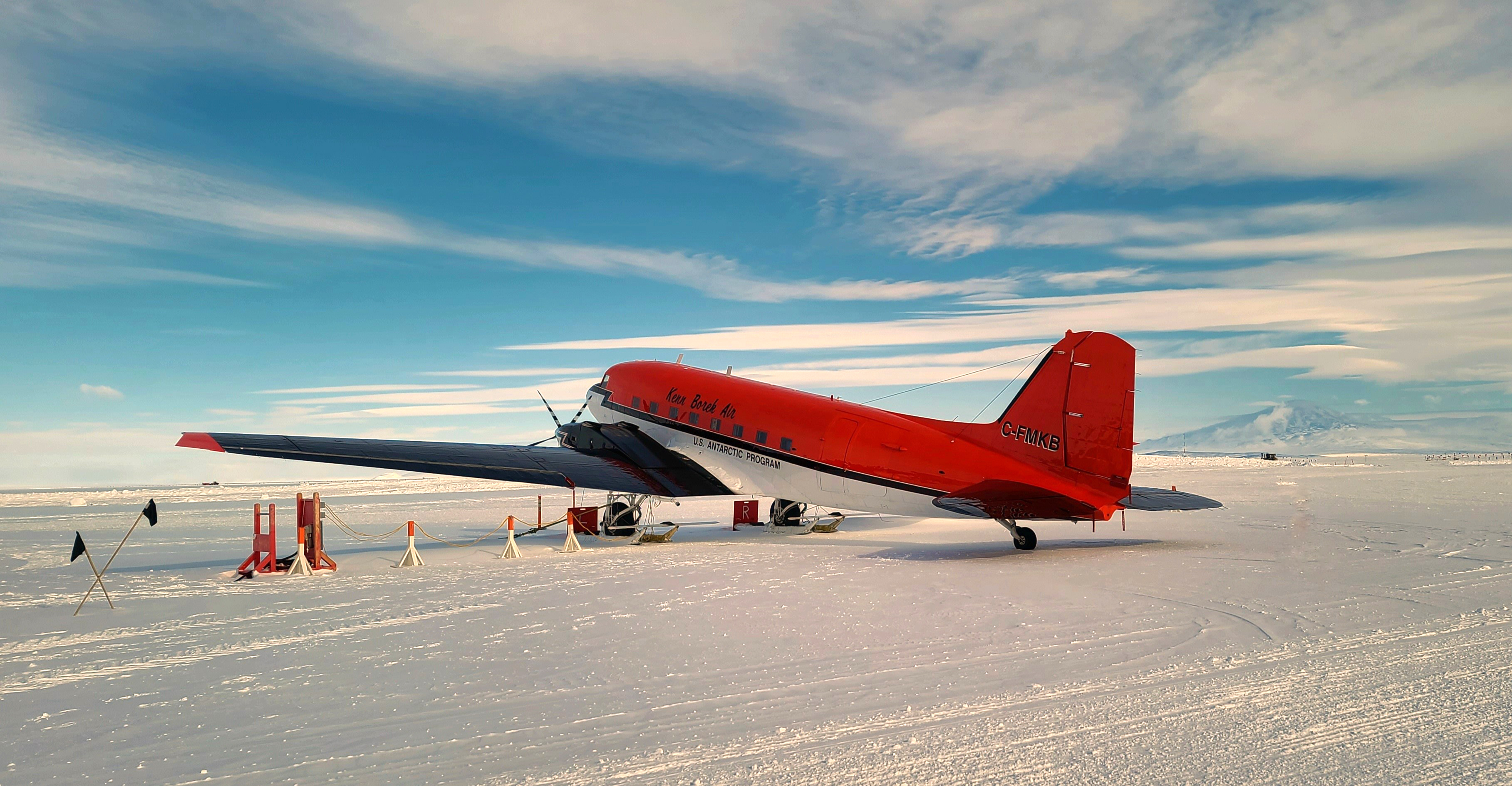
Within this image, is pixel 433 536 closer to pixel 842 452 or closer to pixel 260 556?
pixel 260 556

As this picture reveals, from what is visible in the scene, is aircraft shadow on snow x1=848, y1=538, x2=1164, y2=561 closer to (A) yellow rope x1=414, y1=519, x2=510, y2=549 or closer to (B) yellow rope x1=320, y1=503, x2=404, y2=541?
(A) yellow rope x1=414, y1=519, x2=510, y2=549

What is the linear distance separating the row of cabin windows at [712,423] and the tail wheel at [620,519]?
9.67ft

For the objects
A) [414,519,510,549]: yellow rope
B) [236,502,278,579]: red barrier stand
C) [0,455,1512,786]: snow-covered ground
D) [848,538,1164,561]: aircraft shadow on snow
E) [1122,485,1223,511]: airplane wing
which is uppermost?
[1122,485,1223,511]: airplane wing

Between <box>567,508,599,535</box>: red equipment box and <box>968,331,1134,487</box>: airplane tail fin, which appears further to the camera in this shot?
<box>567,508,599,535</box>: red equipment box

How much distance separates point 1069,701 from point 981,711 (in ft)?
2.53

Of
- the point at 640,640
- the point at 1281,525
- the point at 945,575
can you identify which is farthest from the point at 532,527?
the point at 1281,525

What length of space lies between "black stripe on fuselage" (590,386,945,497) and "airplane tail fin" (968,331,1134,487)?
2.23 m

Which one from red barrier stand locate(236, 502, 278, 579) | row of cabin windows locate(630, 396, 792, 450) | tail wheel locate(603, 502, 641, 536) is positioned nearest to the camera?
red barrier stand locate(236, 502, 278, 579)

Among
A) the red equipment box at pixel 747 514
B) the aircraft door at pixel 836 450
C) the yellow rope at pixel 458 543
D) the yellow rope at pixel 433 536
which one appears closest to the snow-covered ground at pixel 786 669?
the aircraft door at pixel 836 450

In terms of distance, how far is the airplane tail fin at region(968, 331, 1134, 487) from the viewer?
1585cm

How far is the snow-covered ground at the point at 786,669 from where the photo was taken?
550 centimetres

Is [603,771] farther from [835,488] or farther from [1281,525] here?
[1281,525]

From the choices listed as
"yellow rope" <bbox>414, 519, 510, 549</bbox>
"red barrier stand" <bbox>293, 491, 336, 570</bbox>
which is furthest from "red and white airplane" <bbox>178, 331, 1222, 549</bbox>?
"red barrier stand" <bbox>293, 491, 336, 570</bbox>

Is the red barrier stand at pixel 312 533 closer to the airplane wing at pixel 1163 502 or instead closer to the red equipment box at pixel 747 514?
the red equipment box at pixel 747 514
